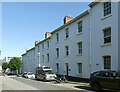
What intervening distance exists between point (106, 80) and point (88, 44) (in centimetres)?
1194

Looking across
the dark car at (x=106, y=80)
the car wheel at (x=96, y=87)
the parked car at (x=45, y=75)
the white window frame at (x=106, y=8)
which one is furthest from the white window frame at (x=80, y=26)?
the car wheel at (x=96, y=87)

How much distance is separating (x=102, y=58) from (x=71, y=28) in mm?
11273

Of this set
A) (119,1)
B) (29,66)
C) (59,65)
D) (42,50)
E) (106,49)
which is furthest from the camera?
(29,66)

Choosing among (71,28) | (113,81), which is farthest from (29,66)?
(113,81)

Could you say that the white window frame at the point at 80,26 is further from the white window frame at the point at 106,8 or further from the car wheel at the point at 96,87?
the car wheel at the point at 96,87

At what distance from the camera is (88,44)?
3212 cm

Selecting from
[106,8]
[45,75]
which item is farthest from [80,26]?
[45,75]

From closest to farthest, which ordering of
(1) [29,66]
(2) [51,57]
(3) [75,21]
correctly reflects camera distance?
1. (3) [75,21]
2. (2) [51,57]
3. (1) [29,66]

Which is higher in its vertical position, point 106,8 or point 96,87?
point 106,8

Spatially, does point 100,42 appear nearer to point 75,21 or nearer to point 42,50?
point 75,21

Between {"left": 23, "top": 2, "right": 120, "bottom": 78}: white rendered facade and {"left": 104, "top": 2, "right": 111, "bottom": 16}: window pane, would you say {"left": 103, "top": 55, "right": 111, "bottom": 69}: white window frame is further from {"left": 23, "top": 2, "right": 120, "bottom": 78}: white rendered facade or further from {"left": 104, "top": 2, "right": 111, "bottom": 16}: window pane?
{"left": 104, "top": 2, "right": 111, "bottom": 16}: window pane

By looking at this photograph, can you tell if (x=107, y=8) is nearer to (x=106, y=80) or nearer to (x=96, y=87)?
(x=96, y=87)

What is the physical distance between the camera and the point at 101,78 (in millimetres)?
21250

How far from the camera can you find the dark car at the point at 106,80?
19.4 m
